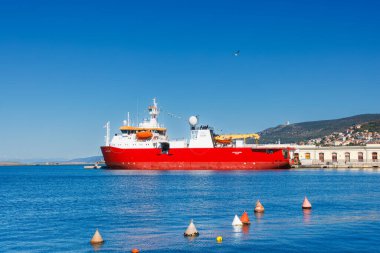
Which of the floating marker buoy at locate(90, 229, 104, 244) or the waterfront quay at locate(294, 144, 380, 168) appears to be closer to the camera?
the floating marker buoy at locate(90, 229, 104, 244)

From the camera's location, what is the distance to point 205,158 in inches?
3706

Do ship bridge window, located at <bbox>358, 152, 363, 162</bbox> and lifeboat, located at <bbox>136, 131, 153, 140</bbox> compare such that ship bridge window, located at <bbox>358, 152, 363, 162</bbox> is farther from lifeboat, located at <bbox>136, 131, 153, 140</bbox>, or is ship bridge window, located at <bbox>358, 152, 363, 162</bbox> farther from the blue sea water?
the blue sea water

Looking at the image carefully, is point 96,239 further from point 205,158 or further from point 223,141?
point 223,141

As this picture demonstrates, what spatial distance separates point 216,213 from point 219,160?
201 ft

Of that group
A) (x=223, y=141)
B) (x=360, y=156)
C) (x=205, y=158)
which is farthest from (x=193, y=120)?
(x=360, y=156)

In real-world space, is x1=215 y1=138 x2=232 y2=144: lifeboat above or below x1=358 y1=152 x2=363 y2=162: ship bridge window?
above

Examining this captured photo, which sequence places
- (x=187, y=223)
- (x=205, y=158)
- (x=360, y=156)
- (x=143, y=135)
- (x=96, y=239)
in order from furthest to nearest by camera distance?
(x=360, y=156)
(x=143, y=135)
(x=205, y=158)
(x=187, y=223)
(x=96, y=239)

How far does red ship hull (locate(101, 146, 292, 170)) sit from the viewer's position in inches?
3666

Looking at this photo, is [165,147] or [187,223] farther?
[165,147]

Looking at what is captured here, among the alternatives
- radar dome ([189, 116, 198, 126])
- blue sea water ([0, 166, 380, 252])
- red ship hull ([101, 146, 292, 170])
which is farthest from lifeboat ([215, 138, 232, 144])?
blue sea water ([0, 166, 380, 252])

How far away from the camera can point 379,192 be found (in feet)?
149

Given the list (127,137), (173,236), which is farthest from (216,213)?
(127,137)

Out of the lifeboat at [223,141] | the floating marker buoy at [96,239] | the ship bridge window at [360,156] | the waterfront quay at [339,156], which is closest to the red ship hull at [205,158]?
the lifeboat at [223,141]

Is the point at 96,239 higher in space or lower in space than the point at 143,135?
lower
